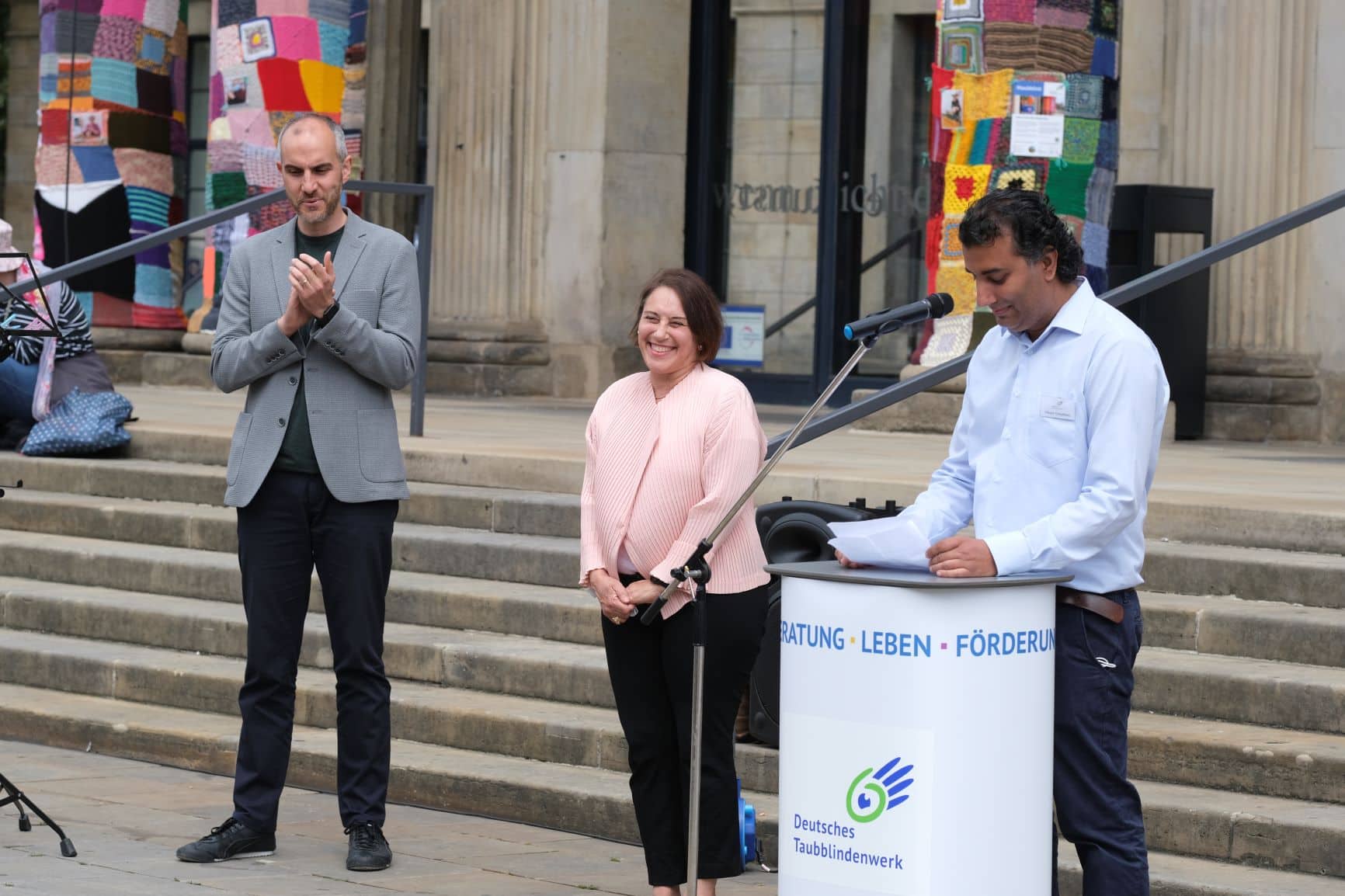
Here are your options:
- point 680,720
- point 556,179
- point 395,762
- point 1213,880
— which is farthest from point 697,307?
point 556,179

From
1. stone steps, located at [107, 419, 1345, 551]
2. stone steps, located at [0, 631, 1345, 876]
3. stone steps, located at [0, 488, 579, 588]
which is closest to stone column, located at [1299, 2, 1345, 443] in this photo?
stone steps, located at [107, 419, 1345, 551]

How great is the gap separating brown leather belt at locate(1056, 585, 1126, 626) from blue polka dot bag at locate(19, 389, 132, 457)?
7134 millimetres

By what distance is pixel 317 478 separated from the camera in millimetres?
6020

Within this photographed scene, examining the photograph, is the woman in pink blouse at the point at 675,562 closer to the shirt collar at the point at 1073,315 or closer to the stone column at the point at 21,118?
the shirt collar at the point at 1073,315

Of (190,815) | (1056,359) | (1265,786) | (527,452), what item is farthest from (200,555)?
(1056,359)

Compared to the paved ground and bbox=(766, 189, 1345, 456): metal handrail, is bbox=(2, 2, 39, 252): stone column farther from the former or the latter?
bbox=(766, 189, 1345, 456): metal handrail

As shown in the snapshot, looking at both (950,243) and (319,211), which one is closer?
(319,211)

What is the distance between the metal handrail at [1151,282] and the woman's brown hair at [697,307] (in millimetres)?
1367

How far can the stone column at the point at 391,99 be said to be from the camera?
1462cm

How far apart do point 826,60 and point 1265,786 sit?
8.26 m

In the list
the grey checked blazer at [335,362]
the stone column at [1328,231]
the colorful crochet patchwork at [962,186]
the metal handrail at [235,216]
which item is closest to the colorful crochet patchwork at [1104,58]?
the colorful crochet patchwork at [962,186]

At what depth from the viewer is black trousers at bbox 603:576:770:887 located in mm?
5227

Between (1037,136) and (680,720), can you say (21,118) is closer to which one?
(1037,136)

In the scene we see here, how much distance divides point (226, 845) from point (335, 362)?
143cm
